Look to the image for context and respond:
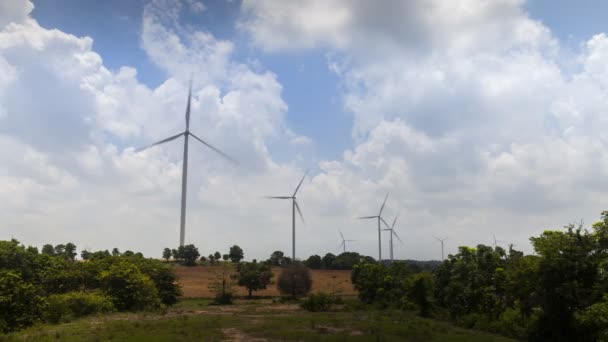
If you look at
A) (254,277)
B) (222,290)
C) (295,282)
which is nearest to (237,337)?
(222,290)

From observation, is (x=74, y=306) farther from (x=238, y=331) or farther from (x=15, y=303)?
(x=238, y=331)

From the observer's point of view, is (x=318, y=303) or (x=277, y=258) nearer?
(x=318, y=303)

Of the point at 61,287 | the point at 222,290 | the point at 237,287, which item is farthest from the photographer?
the point at 237,287

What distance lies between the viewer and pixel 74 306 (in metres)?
46.3

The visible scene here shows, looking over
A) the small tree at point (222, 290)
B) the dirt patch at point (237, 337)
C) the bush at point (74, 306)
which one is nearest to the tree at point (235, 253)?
the small tree at point (222, 290)

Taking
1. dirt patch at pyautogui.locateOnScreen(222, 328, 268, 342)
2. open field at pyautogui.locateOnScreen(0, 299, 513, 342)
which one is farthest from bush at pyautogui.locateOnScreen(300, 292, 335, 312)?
dirt patch at pyautogui.locateOnScreen(222, 328, 268, 342)

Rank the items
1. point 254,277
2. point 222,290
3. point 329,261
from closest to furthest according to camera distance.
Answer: point 222,290 < point 254,277 < point 329,261

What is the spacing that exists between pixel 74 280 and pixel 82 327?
69.8 feet

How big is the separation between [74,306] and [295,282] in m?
50.4

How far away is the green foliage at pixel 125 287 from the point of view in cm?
5278

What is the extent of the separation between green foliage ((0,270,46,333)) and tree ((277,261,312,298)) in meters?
56.7

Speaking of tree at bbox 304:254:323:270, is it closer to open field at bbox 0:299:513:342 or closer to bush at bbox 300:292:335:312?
bush at bbox 300:292:335:312

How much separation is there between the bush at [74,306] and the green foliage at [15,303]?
375cm

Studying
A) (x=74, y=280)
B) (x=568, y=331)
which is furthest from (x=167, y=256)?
(x=568, y=331)
